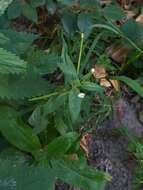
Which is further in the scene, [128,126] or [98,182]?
[128,126]

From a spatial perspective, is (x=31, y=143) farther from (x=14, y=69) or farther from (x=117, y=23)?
(x=117, y=23)

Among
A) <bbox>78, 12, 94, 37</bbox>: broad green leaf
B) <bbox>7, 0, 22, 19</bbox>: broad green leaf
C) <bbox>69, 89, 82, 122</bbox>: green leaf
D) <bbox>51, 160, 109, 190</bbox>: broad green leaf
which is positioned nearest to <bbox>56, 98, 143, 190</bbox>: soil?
<bbox>51, 160, 109, 190</bbox>: broad green leaf

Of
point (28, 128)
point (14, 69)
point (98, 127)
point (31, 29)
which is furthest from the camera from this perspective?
point (31, 29)

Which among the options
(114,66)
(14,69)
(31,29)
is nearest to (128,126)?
(114,66)

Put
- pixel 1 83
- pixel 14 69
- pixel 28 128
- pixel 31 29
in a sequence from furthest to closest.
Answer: pixel 31 29, pixel 28 128, pixel 1 83, pixel 14 69

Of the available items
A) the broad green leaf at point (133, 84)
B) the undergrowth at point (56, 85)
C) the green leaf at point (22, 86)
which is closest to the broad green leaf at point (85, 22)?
the undergrowth at point (56, 85)

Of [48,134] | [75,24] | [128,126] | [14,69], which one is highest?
[14,69]

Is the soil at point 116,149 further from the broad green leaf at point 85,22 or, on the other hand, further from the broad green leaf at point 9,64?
the broad green leaf at point 9,64
